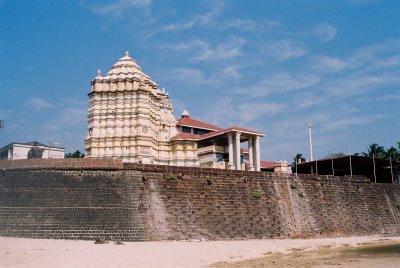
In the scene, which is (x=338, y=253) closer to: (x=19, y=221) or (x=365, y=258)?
(x=365, y=258)

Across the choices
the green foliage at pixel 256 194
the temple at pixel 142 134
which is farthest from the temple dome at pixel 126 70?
the green foliage at pixel 256 194

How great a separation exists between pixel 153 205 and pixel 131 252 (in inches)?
203

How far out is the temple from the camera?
3878 cm

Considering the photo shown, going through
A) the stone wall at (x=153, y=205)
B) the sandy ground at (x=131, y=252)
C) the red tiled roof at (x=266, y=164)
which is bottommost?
the sandy ground at (x=131, y=252)

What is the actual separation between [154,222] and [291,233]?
8.82m

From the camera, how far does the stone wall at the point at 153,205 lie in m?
21.0

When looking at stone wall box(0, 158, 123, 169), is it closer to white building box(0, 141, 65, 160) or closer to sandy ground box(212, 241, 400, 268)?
sandy ground box(212, 241, 400, 268)

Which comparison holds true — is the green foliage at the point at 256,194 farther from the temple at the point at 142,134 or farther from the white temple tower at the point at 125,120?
the white temple tower at the point at 125,120

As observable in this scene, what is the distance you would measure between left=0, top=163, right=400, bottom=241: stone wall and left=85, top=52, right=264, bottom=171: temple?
11.8 meters

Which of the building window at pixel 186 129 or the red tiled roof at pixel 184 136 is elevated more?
the building window at pixel 186 129

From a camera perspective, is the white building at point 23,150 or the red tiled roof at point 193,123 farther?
the white building at point 23,150

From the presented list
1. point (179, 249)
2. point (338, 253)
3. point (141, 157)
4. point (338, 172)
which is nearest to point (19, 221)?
point (179, 249)

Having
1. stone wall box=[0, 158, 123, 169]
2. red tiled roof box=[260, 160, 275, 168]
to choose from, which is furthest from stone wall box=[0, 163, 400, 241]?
red tiled roof box=[260, 160, 275, 168]

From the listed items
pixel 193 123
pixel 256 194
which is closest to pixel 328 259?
pixel 256 194
